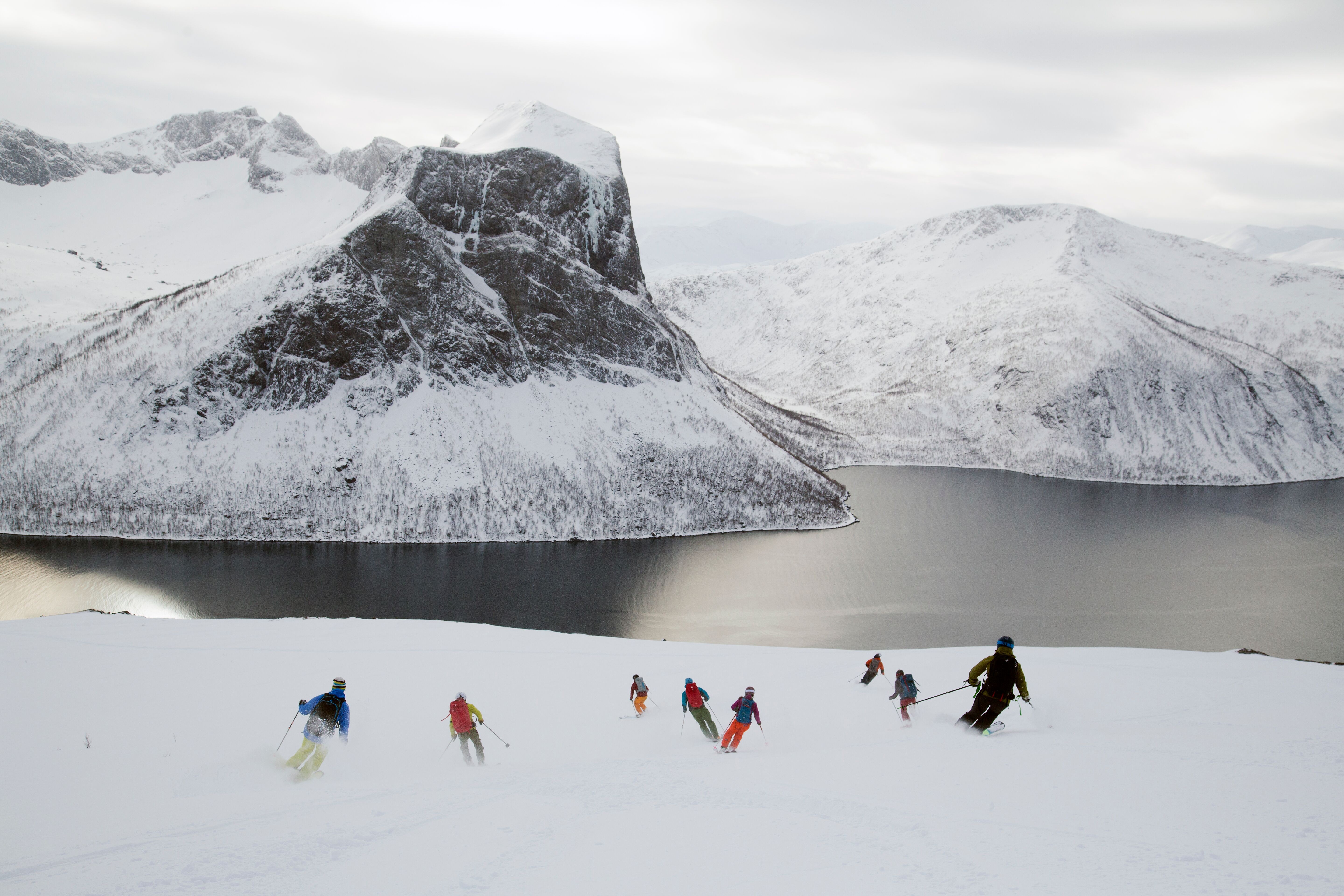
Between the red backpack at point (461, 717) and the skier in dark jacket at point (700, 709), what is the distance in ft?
19.7

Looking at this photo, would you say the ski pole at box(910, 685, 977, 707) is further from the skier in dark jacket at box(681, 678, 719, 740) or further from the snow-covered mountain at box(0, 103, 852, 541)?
the snow-covered mountain at box(0, 103, 852, 541)

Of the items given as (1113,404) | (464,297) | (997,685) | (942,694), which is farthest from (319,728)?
(1113,404)

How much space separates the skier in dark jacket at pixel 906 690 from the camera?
2159 centimetres

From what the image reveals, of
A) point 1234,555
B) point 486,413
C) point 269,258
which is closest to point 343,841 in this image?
point 486,413

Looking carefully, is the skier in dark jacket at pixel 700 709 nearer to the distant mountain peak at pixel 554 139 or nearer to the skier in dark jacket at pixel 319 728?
the skier in dark jacket at pixel 319 728

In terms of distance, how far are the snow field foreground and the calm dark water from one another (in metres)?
29.7

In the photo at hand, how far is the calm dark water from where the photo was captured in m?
56.5

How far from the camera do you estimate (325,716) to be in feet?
56.4

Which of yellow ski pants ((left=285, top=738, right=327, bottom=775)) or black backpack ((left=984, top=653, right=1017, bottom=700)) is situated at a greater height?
black backpack ((left=984, top=653, right=1017, bottom=700))

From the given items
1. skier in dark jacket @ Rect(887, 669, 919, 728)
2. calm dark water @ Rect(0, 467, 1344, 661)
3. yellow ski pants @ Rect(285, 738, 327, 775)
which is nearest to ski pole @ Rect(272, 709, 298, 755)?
yellow ski pants @ Rect(285, 738, 327, 775)

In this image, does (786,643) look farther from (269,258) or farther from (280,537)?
(269,258)

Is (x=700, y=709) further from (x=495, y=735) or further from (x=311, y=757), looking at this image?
(x=311, y=757)

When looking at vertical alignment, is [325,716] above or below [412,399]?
below

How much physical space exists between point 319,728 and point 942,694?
57.3 feet
